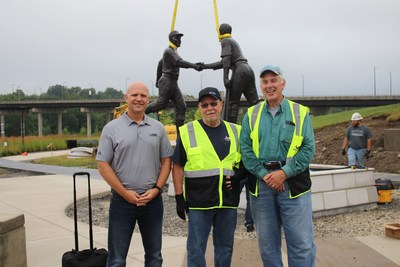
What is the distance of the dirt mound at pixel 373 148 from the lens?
14.9 meters

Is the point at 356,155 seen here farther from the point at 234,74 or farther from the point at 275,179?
the point at 275,179

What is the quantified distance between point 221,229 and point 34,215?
5.15 metres

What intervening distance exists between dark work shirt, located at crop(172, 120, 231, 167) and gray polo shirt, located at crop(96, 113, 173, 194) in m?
0.19

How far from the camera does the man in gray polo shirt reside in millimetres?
3664

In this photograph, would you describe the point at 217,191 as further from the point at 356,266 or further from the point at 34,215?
the point at 34,215

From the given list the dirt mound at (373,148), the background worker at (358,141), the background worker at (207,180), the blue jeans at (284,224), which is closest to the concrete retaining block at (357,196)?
the background worker at (358,141)

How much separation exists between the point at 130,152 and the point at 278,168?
1174 millimetres

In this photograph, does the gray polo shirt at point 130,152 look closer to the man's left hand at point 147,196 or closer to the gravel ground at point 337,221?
the man's left hand at point 147,196

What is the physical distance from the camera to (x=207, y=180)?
368 centimetres

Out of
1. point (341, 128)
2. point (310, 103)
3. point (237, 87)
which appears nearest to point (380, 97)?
point (310, 103)

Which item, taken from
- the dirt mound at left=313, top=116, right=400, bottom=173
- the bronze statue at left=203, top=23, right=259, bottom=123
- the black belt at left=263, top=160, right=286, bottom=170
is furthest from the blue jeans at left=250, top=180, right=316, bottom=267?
the dirt mound at left=313, top=116, right=400, bottom=173

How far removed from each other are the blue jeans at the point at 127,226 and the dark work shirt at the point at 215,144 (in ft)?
1.28

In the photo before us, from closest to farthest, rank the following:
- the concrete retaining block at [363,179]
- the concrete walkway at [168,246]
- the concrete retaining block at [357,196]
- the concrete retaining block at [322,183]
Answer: the concrete walkway at [168,246] < the concrete retaining block at [322,183] < the concrete retaining block at [357,196] < the concrete retaining block at [363,179]

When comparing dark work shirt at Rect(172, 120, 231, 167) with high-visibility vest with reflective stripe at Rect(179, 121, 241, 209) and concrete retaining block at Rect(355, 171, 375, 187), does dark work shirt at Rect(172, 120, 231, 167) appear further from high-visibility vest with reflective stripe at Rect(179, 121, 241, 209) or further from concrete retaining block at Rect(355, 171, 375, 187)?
concrete retaining block at Rect(355, 171, 375, 187)
